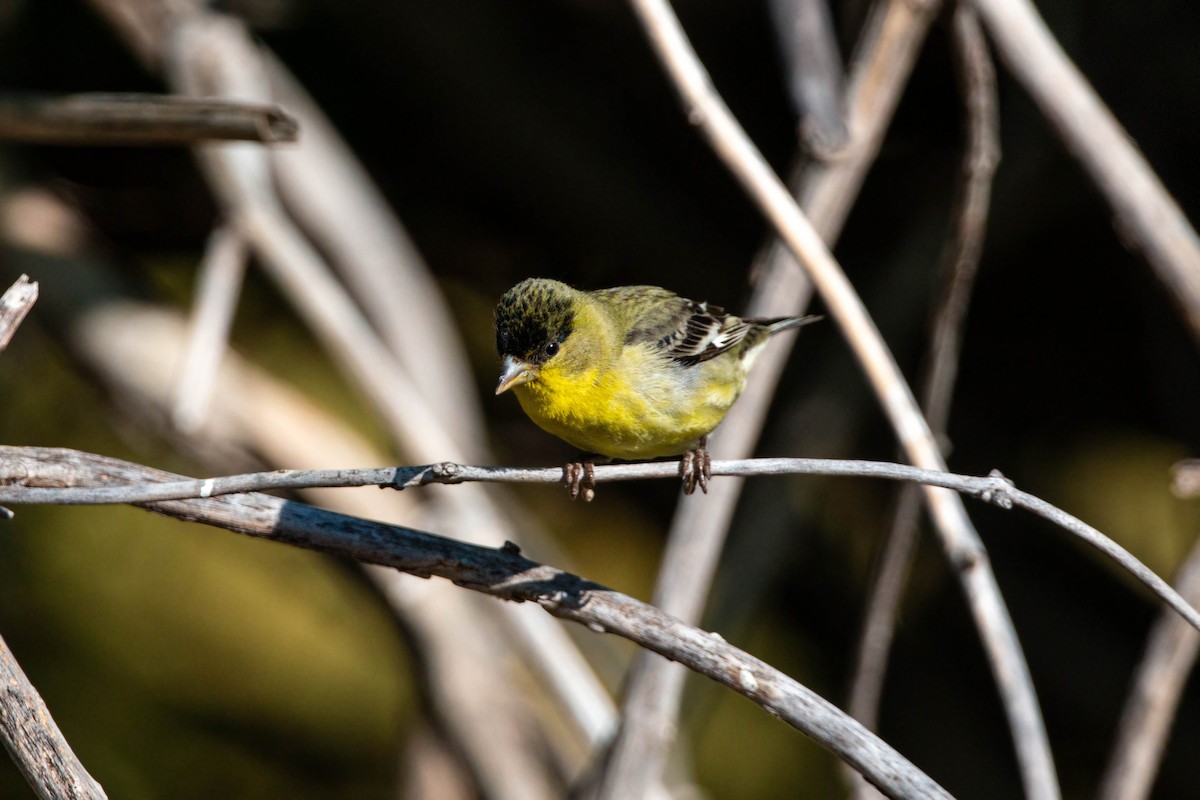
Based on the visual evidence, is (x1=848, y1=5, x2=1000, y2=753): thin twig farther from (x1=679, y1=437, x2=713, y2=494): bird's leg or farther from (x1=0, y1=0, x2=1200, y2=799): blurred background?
(x1=0, y1=0, x2=1200, y2=799): blurred background

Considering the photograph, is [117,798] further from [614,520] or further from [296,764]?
[614,520]

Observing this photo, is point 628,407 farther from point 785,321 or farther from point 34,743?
point 34,743

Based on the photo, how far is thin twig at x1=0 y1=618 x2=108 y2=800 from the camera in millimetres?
1309

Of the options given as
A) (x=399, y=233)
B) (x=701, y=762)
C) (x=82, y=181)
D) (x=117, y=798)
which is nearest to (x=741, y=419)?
(x=399, y=233)

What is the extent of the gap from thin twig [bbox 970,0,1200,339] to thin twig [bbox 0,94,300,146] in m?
1.56

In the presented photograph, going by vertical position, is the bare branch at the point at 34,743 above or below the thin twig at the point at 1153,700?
below

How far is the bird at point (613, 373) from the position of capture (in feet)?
7.66

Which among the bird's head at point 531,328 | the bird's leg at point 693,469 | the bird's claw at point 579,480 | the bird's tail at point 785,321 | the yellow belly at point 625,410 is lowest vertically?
the bird's claw at point 579,480

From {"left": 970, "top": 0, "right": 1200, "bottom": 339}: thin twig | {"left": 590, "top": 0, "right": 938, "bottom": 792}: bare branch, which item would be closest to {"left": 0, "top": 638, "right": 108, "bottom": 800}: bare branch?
{"left": 590, "top": 0, "right": 938, "bottom": 792}: bare branch

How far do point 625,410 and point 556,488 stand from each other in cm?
224

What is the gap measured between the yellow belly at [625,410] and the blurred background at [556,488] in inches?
47.6

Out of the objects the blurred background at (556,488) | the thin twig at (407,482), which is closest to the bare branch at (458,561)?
the thin twig at (407,482)

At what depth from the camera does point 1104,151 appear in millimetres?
2271

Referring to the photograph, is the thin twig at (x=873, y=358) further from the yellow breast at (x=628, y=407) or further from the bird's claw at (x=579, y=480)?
the bird's claw at (x=579, y=480)
